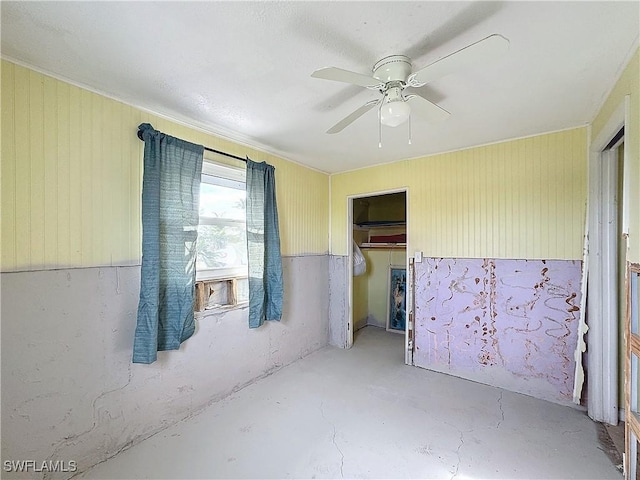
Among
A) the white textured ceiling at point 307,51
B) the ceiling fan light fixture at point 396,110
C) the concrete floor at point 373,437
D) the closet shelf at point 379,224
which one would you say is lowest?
the concrete floor at point 373,437

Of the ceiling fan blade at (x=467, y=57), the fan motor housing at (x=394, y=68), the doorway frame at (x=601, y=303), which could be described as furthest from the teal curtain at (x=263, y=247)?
the doorway frame at (x=601, y=303)

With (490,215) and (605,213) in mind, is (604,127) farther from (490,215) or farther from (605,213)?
(490,215)

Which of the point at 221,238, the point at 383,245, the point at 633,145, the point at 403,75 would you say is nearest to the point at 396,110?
the point at 403,75

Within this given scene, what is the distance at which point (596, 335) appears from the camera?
2.12 meters

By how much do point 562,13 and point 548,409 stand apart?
2.71m

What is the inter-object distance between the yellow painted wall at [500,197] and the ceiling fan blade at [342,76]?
1861 mm

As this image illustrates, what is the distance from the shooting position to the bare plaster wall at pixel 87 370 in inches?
58.7

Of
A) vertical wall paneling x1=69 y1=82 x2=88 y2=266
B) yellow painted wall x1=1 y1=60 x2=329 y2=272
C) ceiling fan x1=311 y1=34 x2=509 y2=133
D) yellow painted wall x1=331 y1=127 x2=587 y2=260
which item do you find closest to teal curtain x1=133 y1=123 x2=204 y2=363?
yellow painted wall x1=1 y1=60 x2=329 y2=272

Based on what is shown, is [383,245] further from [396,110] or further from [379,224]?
[396,110]

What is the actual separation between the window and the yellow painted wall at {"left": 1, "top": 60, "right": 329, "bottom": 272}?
48cm

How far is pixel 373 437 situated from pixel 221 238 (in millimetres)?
1948

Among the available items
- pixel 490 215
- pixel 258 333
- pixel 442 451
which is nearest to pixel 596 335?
pixel 490 215

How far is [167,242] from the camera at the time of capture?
6.64 ft

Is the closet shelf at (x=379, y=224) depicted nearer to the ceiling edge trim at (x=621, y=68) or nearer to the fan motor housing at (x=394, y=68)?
the ceiling edge trim at (x=621, y=68)
